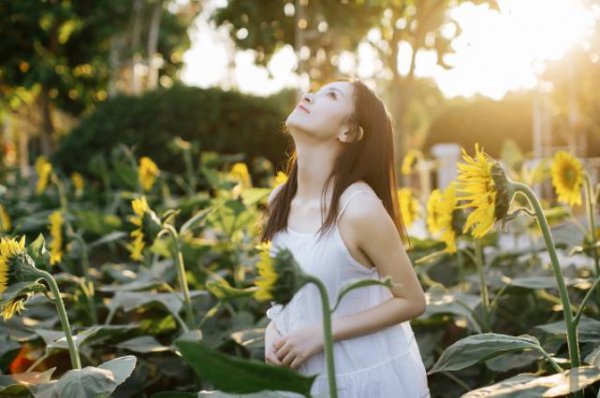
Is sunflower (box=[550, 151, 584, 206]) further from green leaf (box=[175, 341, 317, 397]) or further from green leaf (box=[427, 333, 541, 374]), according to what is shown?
green leaf (box=[175, 341, 317, 397])

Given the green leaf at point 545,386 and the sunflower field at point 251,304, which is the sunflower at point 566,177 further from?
the green leaf at point 545,386

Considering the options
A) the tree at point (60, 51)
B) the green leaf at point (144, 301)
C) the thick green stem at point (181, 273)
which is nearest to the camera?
the thick green stem at point (181, 273)

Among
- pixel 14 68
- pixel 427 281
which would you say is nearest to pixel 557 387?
pixel 427 281

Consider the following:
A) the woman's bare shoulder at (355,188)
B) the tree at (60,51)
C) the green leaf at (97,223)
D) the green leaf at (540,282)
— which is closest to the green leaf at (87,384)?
the woman's bare shoulder at (355,188)

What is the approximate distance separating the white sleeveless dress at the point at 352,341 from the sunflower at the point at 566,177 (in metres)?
0.83

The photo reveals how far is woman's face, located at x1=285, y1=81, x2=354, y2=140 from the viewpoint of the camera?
2.08 m

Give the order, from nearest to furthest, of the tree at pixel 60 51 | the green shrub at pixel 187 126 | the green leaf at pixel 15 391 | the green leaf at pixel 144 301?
the green leaf at pixel 15 391 → the green leaf at pixel 144 301 → the green shrub at pixel 187 126 → the tree at pixel 60 51

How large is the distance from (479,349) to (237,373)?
0.61 metres

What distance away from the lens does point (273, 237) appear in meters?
2.18

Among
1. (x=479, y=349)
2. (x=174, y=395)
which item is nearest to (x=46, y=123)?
(x=174, y=395)

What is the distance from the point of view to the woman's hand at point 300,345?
1874mm

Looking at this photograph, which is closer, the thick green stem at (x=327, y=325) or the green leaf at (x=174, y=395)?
the thick green stem at (x=327, y=325)

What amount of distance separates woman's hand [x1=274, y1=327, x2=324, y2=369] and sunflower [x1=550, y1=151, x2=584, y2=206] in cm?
107

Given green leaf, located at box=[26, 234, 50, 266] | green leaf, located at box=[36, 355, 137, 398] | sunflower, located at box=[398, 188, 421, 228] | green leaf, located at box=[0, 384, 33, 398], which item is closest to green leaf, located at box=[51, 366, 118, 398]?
green leaf, located at box=[36, 355, 137, 398]
